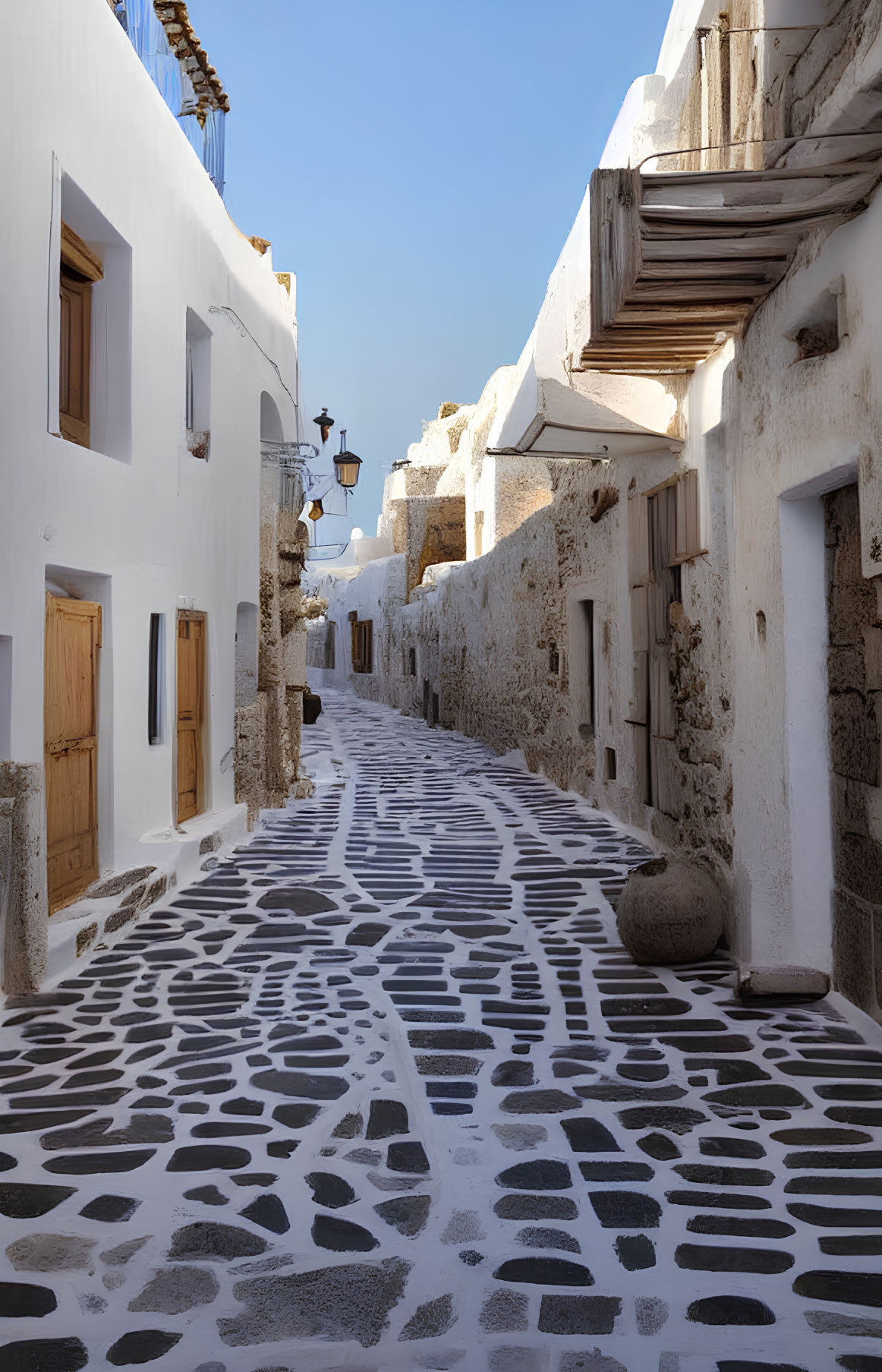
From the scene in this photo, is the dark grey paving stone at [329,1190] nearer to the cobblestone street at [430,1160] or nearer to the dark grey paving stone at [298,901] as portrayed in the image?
the cobblestone street at [430,1160]

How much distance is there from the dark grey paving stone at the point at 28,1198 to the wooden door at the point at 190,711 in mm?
4868

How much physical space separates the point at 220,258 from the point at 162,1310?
8017 millimetres

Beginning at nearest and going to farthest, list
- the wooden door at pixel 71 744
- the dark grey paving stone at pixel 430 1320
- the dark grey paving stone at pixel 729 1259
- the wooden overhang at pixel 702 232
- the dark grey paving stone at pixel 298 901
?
1. the dark grey paving stone at pixel 430 1320
2. the dark grey paving stone at pixel 729 1259
3. the wooden overhang at pixel 702 232
4. the wooden door at pixel 71 744
5. the dark grey paving stone at pixel 298 901

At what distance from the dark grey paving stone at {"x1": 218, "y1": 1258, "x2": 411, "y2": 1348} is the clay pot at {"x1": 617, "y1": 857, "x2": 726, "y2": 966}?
9.04ft

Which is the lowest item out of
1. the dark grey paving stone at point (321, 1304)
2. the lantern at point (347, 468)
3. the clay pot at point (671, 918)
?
A: the dark grey paving stone at point (321, 1304)

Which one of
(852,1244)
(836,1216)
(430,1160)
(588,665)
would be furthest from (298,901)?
(588,665)

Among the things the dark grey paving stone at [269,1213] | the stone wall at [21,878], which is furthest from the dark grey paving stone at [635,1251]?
the stone wall at [21,878]

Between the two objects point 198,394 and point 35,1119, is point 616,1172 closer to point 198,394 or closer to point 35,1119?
point 35,1119

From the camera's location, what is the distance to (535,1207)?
2904mm

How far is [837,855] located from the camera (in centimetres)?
460

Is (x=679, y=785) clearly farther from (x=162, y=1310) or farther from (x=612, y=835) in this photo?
(x=162, y=1310)

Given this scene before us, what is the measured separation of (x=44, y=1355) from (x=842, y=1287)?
72.8 inches

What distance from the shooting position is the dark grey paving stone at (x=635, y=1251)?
2.61 meters

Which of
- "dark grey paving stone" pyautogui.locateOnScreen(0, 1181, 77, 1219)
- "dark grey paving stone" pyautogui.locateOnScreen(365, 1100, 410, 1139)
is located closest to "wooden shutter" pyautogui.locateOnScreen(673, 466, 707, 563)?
"dark grey paving stone" pyautogui.locateOnScreen(365, 1100, 410, 1139)
